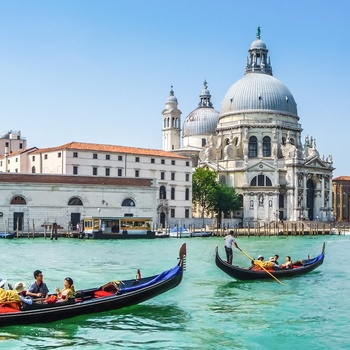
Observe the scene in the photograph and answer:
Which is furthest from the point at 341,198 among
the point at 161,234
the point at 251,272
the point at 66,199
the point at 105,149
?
the point at 251,272

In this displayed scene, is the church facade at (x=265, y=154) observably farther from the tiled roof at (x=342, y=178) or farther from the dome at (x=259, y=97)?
the tiled roof at (x=342, y=178)

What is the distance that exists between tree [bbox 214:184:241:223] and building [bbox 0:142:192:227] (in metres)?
5.93

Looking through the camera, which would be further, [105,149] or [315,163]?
[315,163]

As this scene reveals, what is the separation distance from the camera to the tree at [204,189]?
6066 cm

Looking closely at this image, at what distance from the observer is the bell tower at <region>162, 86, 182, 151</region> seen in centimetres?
7719

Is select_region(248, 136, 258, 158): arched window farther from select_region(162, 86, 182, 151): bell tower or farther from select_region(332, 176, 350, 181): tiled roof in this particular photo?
select_region(332, 176, 350, 181): tiled roof

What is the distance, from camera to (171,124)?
3049 inches

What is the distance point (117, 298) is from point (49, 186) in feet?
104

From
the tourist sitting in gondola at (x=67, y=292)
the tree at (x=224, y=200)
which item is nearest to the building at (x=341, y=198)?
the tree at (x=224, y=200)

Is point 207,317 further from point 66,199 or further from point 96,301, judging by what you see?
point 66,199

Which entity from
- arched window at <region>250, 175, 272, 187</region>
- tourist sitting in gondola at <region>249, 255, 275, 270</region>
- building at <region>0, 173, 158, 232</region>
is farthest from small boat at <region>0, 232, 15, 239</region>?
arched window at <region>250, 175, 272, 187</region>

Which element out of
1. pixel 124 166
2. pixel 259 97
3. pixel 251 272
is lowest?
pixel 251 272

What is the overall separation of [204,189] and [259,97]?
46.9 feet

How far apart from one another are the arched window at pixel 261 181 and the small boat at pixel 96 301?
170ft
